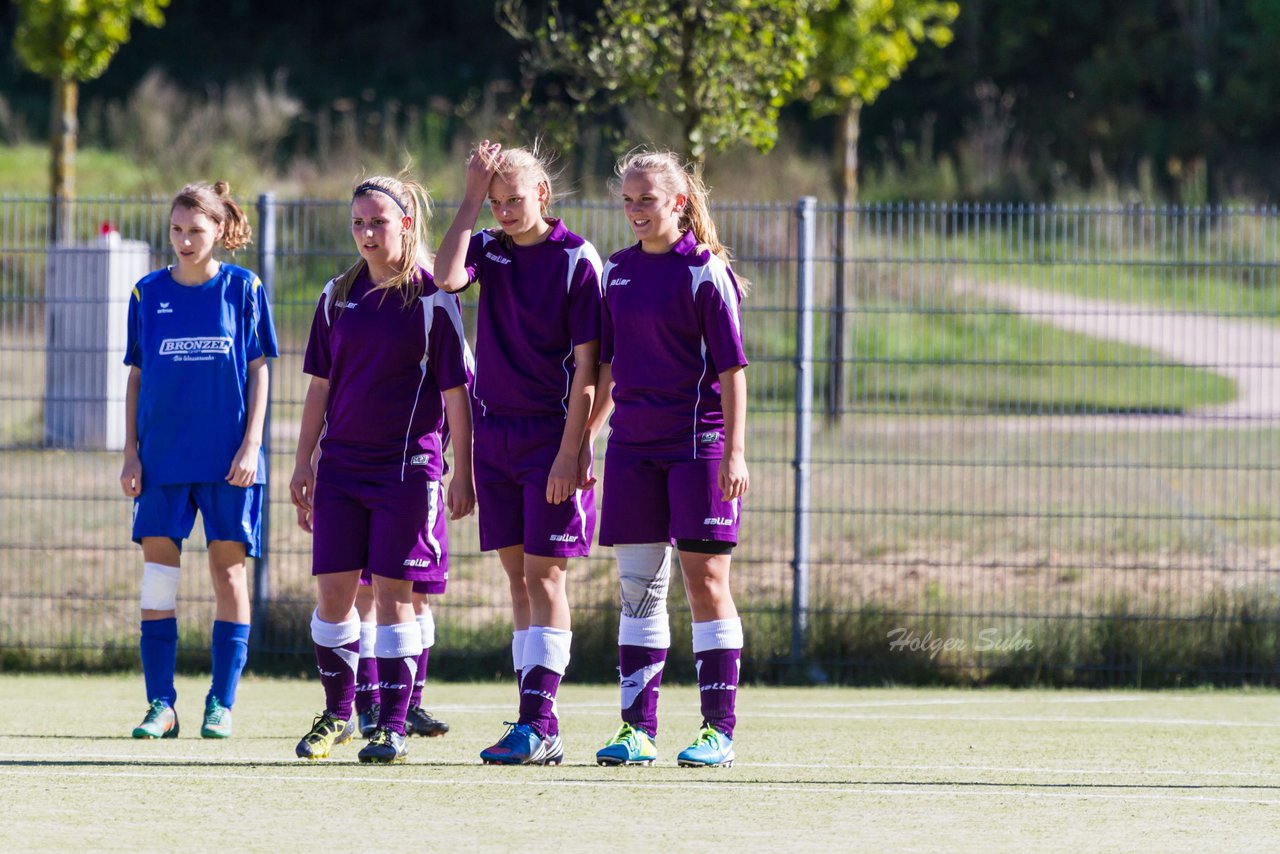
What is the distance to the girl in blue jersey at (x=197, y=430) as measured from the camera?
6844mm

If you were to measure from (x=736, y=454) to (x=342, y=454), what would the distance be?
4.25 ft

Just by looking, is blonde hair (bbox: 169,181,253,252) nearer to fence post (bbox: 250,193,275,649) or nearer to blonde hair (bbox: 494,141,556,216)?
blonde hair (bbox: 494,141,556,216)

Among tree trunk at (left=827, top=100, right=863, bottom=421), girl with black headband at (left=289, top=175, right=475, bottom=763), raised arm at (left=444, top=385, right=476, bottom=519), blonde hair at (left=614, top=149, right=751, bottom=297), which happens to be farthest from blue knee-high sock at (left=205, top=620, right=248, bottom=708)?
tree trunk at (left=827, top=100, right=863, bottom=421)

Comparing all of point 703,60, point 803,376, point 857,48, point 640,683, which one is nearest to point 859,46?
point 857,48

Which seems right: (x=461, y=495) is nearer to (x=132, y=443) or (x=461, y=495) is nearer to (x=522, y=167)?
(x=522, y=167)

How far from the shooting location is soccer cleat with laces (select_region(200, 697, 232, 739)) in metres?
6.89

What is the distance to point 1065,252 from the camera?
9.31 m

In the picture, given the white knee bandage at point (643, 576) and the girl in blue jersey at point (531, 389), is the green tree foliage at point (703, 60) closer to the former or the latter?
the girl in blue jersey at point (531, 389)

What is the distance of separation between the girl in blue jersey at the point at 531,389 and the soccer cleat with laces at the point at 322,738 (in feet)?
1.74

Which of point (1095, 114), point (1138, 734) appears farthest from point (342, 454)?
point (1095, 114)

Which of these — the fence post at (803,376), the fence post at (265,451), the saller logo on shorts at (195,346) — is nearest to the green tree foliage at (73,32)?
the fence post at (265,451)

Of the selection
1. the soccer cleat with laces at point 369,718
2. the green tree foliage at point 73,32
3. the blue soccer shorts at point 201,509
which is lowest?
the soccer cleat with laces at point 369,718

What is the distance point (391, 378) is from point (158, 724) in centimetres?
165

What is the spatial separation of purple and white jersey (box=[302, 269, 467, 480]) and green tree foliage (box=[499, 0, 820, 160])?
416 centimetres
